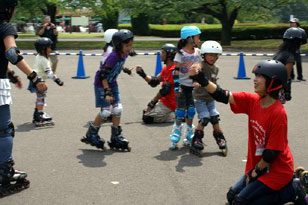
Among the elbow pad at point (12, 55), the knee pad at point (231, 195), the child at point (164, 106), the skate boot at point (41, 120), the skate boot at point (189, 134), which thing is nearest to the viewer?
the knee pad at point (231, 195)

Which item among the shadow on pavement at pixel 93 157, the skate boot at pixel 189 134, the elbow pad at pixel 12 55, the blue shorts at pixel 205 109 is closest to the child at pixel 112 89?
the shadow on pavement at pixel 93 157

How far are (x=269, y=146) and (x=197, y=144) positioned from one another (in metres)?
2.34

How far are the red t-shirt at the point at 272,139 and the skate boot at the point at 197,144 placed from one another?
6.54 ft

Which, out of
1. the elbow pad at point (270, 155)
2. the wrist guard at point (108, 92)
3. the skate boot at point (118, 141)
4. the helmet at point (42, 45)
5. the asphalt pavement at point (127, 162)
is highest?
the helmet at point (42, 45)

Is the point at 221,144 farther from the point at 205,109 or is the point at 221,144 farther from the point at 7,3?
the point at 7,3

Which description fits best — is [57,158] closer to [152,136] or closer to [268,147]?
[152,136]

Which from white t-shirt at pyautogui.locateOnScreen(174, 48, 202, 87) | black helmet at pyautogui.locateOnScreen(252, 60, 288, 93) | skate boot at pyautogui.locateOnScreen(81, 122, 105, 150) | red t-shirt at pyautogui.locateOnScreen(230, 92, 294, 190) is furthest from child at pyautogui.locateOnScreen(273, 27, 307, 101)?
black helmet at pyautogui.locateOnScreen(252, 60, 288, 93)

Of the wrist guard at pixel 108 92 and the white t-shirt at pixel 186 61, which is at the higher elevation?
the white t-shirt at pixel 186 61

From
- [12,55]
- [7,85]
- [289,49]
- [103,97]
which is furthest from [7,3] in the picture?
[289,49]

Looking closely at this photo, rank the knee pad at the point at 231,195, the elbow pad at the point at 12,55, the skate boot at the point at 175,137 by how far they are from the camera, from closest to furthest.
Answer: the knee pad at the point at 231,195
the elbow pad at the point at 12,55
the skate boot at the point at 175,137

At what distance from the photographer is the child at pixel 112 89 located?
6320 millimetres

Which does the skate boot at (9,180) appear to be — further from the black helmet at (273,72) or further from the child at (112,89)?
the black helmet at (273,72)

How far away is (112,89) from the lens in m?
6.58

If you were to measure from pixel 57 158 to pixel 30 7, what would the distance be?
25.5m
